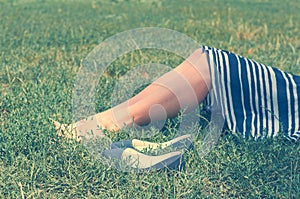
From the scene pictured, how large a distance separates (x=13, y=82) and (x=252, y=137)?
2.00 metres

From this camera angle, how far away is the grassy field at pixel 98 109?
117 inches

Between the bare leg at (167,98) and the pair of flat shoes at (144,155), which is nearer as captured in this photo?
the pair of flat shoes at (144,155)

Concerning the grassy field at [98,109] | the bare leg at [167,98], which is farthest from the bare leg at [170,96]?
the grassy field at [98,109]

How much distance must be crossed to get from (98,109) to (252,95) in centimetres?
99

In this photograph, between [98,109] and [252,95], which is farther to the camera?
[98,109]

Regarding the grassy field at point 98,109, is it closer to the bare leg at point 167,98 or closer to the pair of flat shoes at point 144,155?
the pair of flat shoes at point 144,155

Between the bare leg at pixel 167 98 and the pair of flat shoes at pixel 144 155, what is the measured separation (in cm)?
18

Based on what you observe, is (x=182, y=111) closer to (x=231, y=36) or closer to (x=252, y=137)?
(x=252, y=137)

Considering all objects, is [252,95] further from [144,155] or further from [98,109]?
[98,109]

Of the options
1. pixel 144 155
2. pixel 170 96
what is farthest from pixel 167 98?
pixel 144 155

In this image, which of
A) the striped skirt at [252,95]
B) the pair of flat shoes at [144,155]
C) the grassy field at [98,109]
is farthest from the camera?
the striped skirt at [252,95]

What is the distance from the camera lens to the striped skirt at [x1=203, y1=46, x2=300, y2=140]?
3.54 m

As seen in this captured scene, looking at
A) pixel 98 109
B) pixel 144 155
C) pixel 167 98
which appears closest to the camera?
pixel 144 155

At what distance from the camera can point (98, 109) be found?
4031 millimetres
